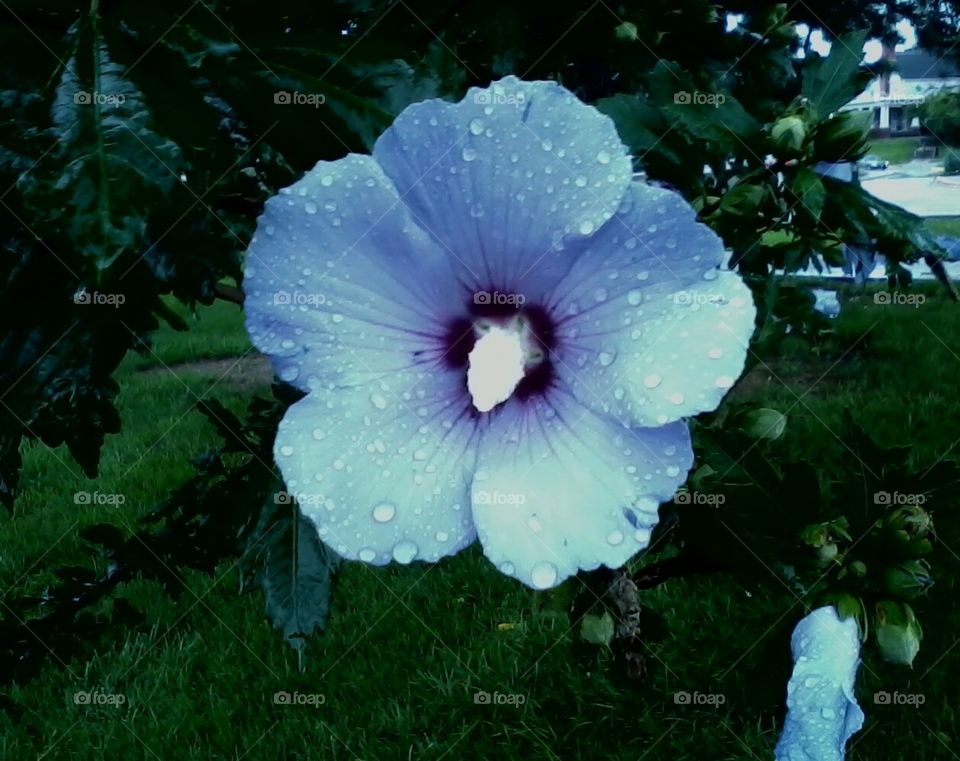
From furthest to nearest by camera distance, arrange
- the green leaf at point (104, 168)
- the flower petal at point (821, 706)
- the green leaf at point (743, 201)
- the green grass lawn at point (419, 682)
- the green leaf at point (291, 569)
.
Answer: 1. the green grass lawn at point (419, 682)
2. the green leaf at point (291, 569)
3. the green leaf at point (743, 201)
4. the flower petal at point (821, 706)
5. the green leaf at point (104, 168)

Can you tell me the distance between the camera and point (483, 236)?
62 centimetres

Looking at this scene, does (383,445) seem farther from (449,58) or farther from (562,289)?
(449,58)

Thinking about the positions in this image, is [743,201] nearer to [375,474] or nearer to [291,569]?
[375,474]

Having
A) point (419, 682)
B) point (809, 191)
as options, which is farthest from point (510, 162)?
point (419, 682)

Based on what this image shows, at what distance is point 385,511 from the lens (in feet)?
1.98

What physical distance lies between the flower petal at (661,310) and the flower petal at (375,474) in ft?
0.32

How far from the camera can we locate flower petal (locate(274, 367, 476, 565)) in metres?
0.60

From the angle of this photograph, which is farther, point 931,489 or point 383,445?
point 931,489

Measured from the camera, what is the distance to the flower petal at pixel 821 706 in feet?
2.29

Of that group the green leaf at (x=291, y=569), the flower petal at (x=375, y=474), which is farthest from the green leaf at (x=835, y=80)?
the green leaf at (x=291, y=569)

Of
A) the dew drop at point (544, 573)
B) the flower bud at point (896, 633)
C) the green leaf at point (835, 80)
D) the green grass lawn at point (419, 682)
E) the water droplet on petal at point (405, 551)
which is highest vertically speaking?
the green leaf at point (835, 80)

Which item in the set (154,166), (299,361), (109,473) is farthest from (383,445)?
(109,473)

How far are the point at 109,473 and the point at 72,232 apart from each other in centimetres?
362

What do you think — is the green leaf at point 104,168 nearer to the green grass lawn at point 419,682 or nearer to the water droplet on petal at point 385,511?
the water droplet on petal at point 385,511
